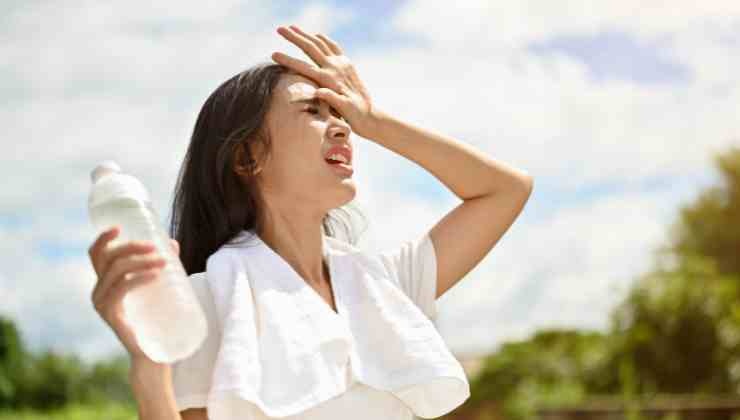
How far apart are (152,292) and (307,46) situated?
0.78 meters

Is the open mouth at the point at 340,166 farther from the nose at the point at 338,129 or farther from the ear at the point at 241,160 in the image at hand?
the ear at the point at 241,160

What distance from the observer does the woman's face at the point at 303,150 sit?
2078mm

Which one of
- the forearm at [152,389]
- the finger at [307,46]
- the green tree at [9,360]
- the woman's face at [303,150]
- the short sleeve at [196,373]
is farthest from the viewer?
the green tree at [9,360]

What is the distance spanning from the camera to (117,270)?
1.57 metres

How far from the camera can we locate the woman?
1939 millimetres

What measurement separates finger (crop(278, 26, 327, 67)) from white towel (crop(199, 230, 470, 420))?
38 cm

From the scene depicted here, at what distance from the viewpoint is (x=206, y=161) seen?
217 cm

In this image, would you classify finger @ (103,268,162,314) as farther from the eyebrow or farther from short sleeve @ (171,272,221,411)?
the eyebrow

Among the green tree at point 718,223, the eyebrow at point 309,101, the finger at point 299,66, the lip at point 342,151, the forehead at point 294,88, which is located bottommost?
the green tree at point 718,223

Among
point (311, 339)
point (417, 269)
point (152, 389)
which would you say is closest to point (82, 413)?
point (417, 269)

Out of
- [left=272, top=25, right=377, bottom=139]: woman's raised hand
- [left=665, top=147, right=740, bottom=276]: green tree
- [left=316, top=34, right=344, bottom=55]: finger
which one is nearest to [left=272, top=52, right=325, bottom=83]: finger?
[left=272, top=25, right=377, bottom=139]: woman's raised hand

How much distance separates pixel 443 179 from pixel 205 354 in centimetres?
70

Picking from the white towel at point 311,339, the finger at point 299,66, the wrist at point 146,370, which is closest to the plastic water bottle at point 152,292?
the wrist at point 146,370

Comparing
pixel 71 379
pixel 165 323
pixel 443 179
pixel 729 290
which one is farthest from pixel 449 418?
pixel 165 323
